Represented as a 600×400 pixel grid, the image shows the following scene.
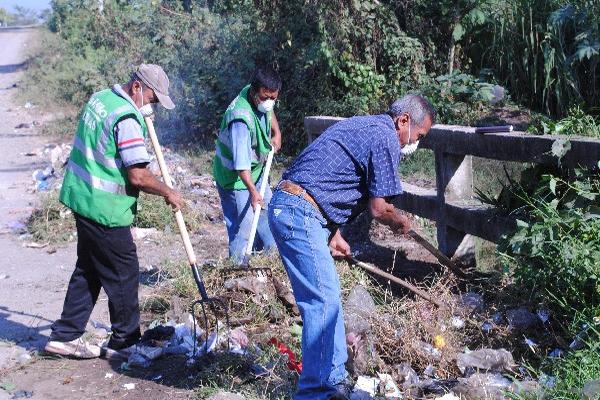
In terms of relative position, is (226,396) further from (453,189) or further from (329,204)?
(453,189)

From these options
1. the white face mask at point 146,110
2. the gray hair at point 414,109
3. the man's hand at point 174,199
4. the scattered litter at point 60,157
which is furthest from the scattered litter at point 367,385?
the scattered litter at point 60,157

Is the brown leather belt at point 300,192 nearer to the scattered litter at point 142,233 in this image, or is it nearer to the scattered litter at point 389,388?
the scattered litter at point 389,388

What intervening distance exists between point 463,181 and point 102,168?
2.79 m

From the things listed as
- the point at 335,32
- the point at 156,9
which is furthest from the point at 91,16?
the point at 335,32

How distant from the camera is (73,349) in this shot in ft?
18.6

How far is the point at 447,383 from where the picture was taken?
4562mm

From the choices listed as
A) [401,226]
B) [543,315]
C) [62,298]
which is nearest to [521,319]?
[543,315]

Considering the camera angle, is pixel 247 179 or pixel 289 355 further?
pixel 247 179

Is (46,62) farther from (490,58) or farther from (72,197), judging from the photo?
(72,197)

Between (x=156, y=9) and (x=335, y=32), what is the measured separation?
22.5 feet

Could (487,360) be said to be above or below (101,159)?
below

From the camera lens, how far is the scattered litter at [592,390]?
3.65 meters

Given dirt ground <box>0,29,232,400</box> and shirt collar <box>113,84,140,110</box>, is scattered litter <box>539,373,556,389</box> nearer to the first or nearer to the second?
dirt ground <box>0,29,232,400</box>

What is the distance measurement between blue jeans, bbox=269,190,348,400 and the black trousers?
155 cm
